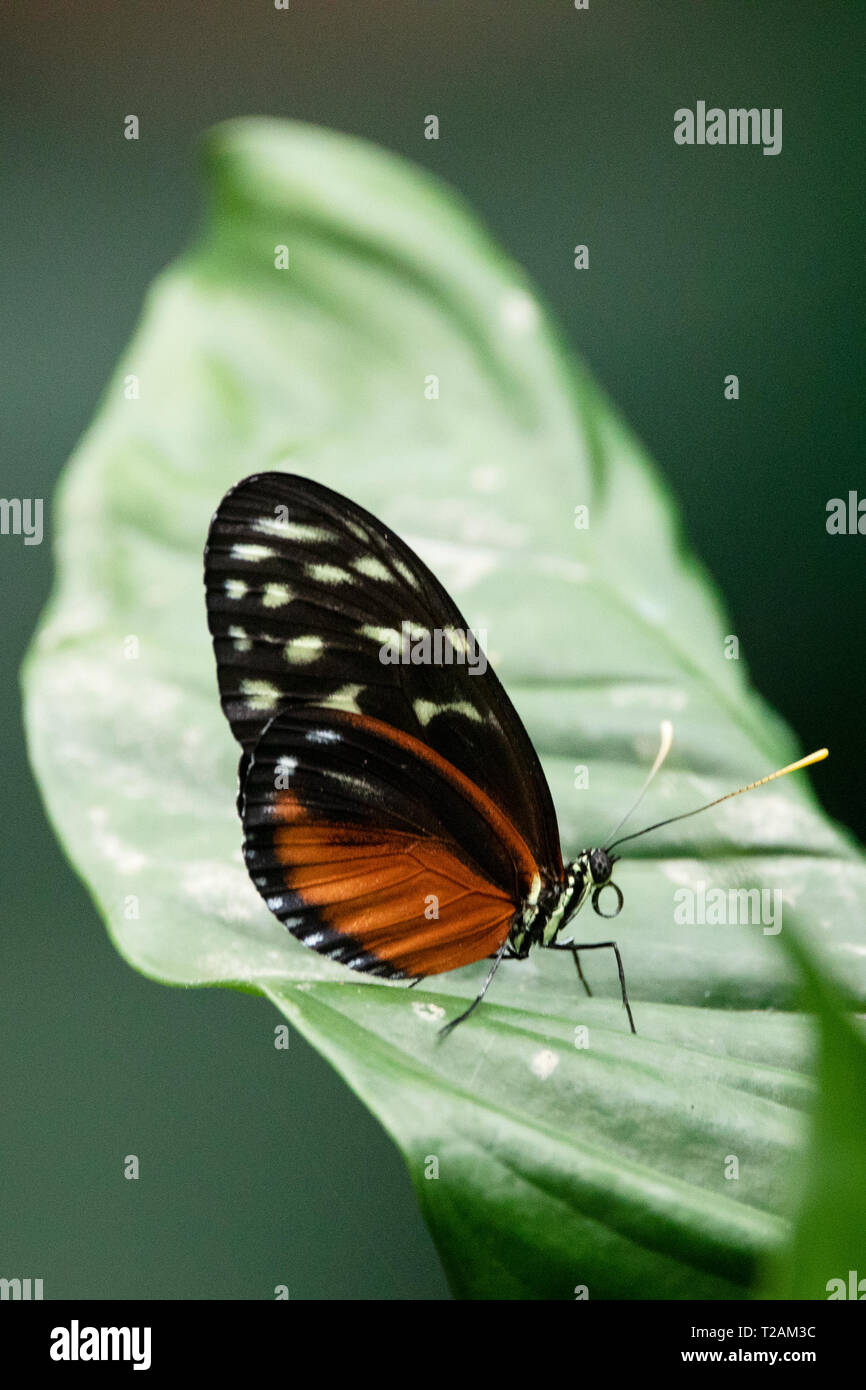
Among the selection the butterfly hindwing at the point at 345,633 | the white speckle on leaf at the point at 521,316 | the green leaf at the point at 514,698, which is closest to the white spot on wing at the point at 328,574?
the butterfly hindwing at the point at 345,633

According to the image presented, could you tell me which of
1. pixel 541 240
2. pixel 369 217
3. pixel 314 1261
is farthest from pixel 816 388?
pixel 314 1261

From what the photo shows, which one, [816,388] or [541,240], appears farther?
[541,240]

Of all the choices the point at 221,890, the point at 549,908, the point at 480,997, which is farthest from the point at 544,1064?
the point at 221,890

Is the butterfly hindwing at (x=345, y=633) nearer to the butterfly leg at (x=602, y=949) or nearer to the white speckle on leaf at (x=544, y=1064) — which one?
the butterfly leg at (x=602, y=949)

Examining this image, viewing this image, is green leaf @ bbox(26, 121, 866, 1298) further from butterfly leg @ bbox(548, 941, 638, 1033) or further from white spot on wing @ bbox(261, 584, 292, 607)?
white spot on wing @ bbox(261, 584, 292, 607)

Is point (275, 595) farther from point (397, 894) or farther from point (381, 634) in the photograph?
point (397, 894)
